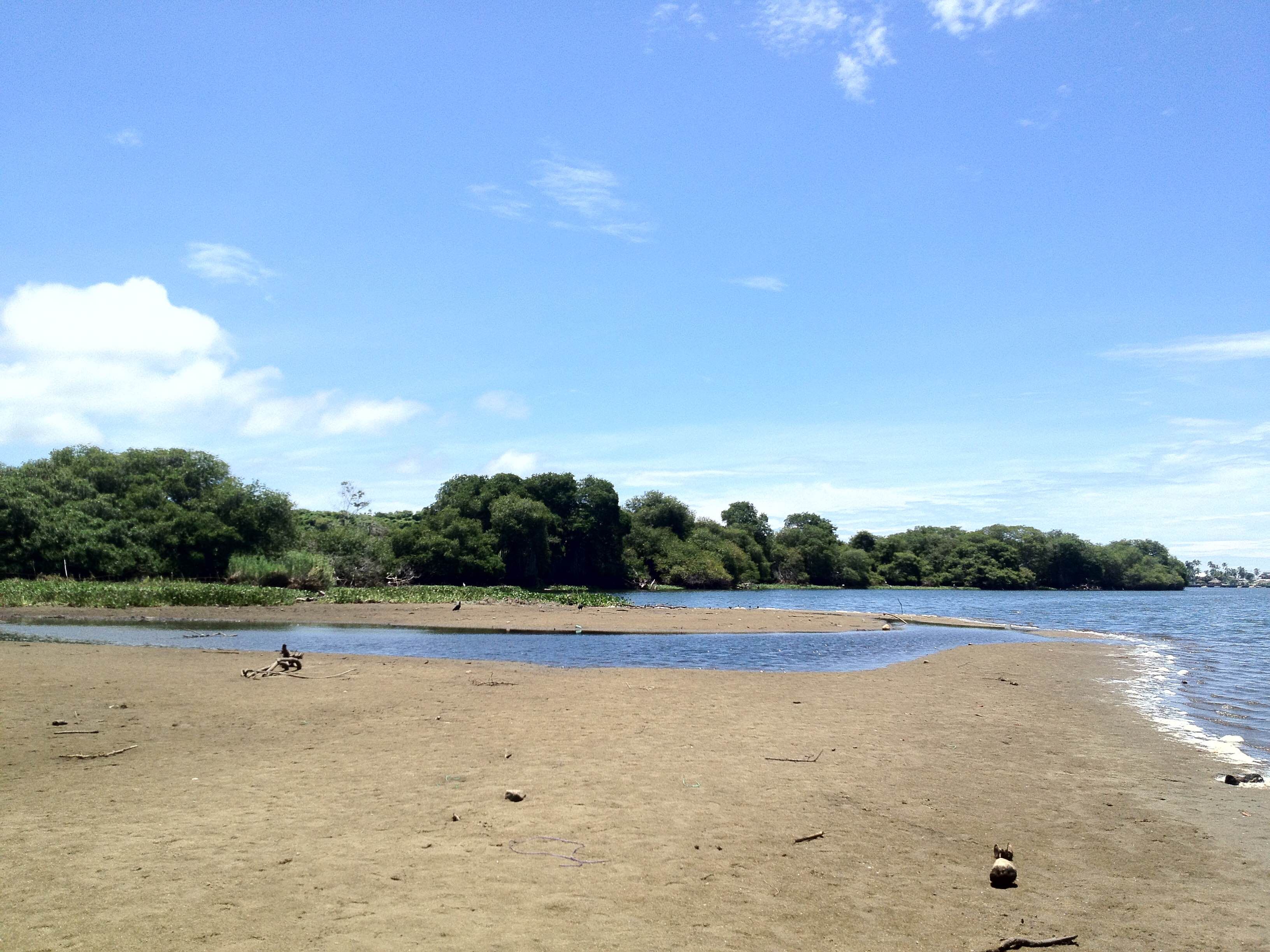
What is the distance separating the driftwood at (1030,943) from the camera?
5.67m

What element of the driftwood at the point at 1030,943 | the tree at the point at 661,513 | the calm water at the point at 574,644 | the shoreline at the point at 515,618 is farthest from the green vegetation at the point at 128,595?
the tree at the point at 661,513

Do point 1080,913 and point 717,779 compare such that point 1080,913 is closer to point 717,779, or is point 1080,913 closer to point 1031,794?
point 1031,794

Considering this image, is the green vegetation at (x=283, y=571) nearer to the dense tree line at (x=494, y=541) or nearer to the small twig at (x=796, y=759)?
the dense tree line at (x=494, y=541)

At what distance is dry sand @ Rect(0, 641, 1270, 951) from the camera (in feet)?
19.0

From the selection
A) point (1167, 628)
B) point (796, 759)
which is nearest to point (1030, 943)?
point (796, 759)

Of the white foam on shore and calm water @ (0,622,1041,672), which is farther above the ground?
the white foam on shore

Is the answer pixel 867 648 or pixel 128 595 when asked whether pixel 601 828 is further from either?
pixel 128 595

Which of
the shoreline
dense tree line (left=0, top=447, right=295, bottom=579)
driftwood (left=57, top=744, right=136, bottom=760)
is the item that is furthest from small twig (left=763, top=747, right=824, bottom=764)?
dense tree line (left=0, top=447, right=295, bottom=579)

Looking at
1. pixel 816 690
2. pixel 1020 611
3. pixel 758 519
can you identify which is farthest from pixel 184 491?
pixel 758 519

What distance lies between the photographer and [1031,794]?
387 inches

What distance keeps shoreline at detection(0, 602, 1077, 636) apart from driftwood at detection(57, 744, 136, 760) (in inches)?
1036

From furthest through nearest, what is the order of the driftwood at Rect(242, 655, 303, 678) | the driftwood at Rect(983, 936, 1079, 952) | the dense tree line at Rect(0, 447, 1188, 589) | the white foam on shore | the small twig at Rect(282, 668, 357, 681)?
the dense tree line at Rect(0, 447, 1188, 589) < the driftwood at Rect(242, 655, 303, 678) < the small twig at Rect(282, 668, 357, 681) < the white foam on shore < the driftwood at Rect(983, 936, 1079, 952)

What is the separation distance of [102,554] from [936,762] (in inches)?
2372

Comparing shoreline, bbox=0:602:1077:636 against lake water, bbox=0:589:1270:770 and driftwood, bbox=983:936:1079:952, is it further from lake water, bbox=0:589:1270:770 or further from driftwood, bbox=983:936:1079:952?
driftwood, bbox=983:936:1079:952
